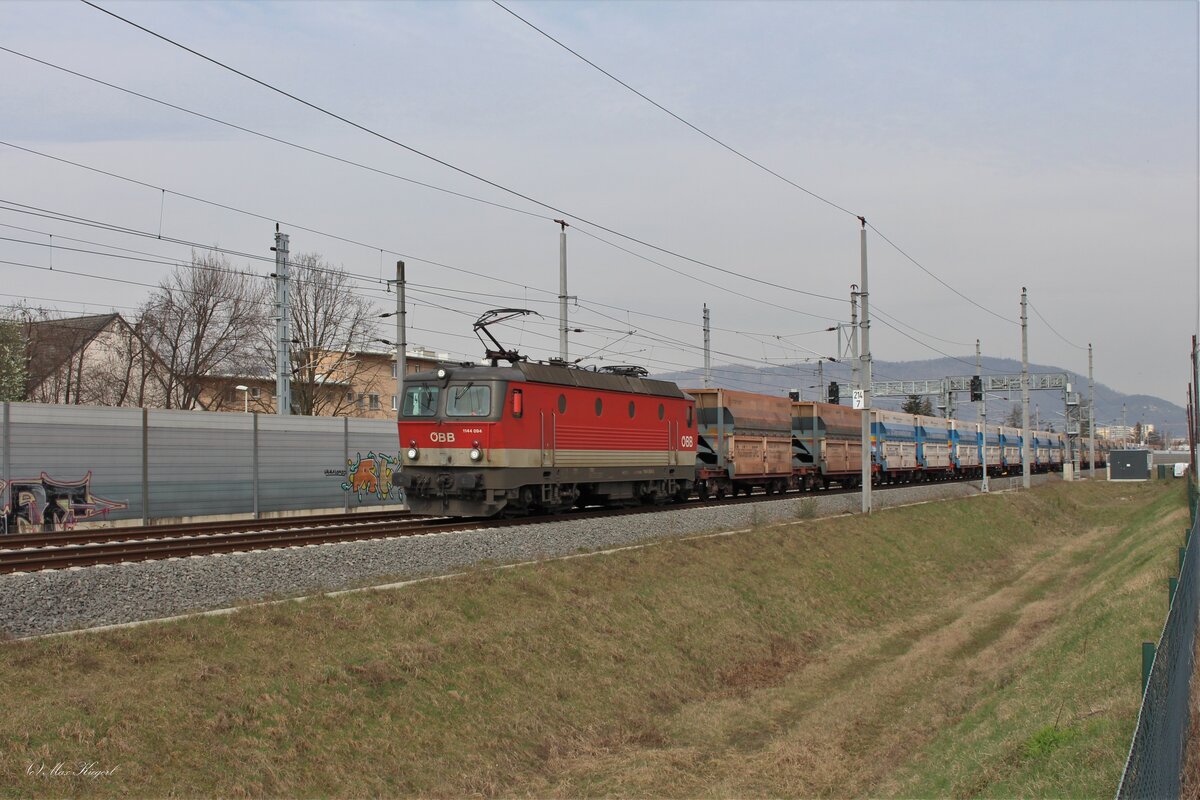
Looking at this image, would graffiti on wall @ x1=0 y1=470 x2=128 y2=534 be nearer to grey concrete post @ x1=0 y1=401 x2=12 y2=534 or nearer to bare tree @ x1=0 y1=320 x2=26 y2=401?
grey concrete post @ x1=0 y1=401 x2=12 y2=534

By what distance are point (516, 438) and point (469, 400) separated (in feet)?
4.26

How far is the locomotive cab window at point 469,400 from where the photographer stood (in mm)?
19344

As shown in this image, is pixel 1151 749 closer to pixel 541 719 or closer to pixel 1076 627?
pixel 541 719

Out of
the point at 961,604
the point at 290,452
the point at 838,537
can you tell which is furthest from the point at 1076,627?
the point at 290,452

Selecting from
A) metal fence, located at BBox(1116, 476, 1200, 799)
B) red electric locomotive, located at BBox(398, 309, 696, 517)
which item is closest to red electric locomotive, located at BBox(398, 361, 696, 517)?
red electric locomotive, located at BBox(398, 309, 696, 517)

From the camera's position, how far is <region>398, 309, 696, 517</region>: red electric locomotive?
19.2 meters

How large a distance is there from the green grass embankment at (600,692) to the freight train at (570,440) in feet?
10.3

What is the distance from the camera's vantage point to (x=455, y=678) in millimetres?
11711

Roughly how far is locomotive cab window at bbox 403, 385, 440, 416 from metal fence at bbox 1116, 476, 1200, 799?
14.5 metres

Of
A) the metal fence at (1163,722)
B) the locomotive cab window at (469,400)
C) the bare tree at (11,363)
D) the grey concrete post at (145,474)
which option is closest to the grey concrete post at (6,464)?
the grey concrete post at (145,474)

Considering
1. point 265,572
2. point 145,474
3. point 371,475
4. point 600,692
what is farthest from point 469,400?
point 371,475

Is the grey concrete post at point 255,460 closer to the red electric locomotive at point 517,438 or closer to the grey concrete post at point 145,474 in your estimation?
the grey concrete post at point 145,474

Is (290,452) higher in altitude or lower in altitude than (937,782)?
higher

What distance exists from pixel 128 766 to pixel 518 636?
6030mm
